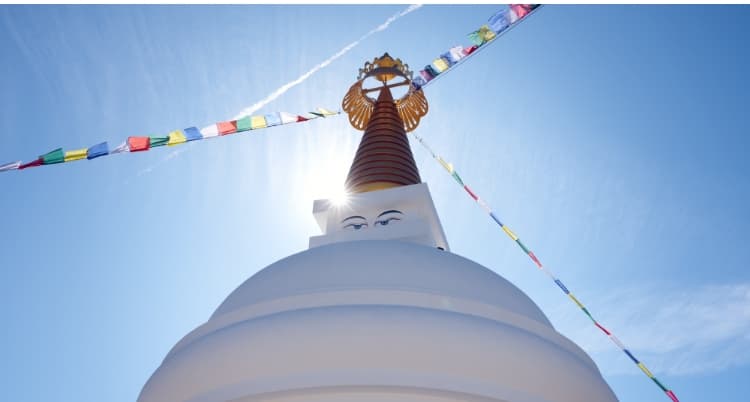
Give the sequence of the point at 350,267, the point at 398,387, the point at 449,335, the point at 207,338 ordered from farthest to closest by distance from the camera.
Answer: the point at 350,267, the point at 207,338, the point at 449,335, the point at 398,387

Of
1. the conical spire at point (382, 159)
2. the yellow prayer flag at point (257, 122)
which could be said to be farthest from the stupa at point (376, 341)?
the yellow prayer flag at point (257, 122)

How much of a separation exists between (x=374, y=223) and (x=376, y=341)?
3674 mm

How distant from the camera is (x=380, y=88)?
9.83 metres

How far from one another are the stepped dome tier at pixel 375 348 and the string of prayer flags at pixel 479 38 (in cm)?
631

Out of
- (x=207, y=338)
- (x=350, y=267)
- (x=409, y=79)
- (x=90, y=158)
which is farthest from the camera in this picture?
(x=409, y=79)

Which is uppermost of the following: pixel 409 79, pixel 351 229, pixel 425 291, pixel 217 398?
pixel 409 79

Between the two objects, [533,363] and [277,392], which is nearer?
[277,392]

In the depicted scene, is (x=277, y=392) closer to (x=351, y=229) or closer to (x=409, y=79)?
(x=351, y=229)

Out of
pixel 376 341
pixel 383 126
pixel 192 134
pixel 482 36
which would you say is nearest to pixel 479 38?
pixel 482 36

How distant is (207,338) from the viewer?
12.7 feet

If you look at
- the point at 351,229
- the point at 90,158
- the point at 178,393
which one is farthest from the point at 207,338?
the point at 90,158

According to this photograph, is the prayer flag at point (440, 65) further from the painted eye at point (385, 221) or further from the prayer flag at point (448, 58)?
the painted eye at point (385, 221)

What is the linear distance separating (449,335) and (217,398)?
145 cm

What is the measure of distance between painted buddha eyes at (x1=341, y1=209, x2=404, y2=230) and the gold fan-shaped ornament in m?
2.83
